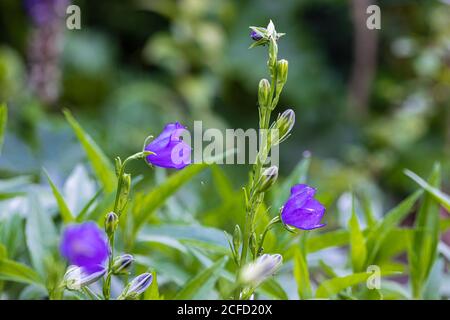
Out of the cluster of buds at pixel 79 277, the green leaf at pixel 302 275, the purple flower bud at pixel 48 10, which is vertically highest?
the purple flower bud at pixel 48 10

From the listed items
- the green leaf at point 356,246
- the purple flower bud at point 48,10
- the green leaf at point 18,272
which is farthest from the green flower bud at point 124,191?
the purple flower bud at point 48,10

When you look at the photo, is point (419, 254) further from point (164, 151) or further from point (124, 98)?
point (124, 98)

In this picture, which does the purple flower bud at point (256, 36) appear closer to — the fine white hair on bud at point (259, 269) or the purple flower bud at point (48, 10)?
the fine white hair on bud at point (259, 269)

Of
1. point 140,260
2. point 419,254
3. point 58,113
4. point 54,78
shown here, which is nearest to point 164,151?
point 140,260

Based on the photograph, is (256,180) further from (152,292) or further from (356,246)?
(356,246)

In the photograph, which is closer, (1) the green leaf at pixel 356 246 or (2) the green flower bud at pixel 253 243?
(2) the green flower bud at pixel 253 243

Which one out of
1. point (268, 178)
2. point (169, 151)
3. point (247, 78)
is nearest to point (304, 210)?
point (268, 178)

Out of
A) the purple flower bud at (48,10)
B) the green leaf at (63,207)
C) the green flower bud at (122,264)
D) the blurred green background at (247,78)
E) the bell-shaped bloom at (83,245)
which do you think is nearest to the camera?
the bell-shaped bloom at (83,245)
